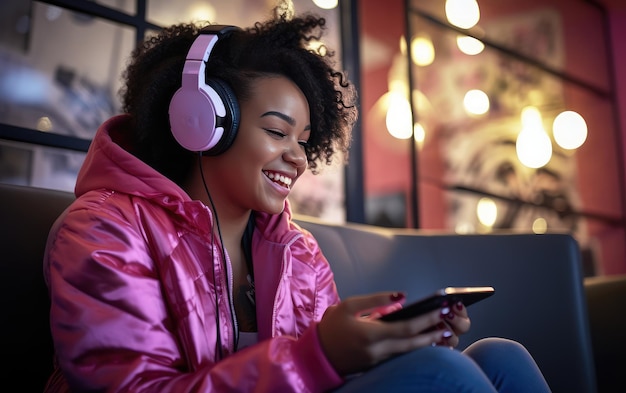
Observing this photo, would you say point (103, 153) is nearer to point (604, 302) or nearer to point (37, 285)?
point (37, 285)

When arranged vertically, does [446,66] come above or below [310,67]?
above

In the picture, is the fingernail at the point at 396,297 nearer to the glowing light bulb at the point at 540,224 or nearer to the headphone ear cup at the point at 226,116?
the headphone ear cup at the point at 226,116

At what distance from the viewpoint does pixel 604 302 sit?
4.69 feet

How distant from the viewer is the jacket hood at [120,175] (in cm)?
84

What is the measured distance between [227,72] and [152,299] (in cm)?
38

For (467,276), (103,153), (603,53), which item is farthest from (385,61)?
(103,153)

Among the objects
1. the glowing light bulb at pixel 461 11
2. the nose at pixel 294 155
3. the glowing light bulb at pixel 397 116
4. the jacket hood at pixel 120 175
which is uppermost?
the glowing light bulb at pixel 461 11

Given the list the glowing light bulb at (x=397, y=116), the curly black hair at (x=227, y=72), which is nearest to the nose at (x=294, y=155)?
the curly black hair at (x=227, y=72)

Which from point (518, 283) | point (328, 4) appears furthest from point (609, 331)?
point (328, 4)

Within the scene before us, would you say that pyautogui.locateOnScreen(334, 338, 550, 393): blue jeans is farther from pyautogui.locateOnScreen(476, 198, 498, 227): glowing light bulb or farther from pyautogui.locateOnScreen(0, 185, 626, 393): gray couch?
pyautogui.locateOnScreen(476, 198, 498, 227): glowing light bulb

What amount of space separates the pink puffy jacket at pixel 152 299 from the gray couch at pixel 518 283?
39cm

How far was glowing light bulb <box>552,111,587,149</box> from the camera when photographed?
3334 millimetres

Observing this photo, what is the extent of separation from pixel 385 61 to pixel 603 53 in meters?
1.36

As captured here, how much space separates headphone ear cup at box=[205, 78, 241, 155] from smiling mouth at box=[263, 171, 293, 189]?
0.08 meters
